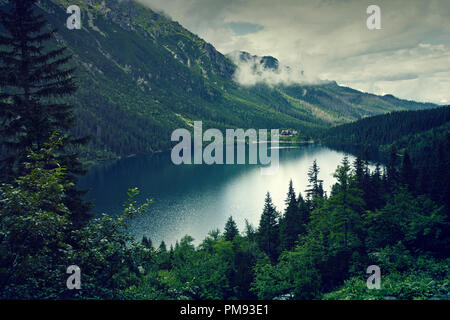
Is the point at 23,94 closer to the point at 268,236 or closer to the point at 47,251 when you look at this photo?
the point at 47,251

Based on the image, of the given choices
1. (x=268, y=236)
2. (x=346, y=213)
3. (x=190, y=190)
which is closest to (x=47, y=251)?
(x=346, y=213)

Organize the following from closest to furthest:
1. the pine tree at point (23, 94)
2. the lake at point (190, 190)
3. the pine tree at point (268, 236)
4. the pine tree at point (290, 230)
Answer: the pine tree at point (23, 94) → the pine tree at point (290, 230) → the pine tree at point (268, 236) → the lake at point (190, 190)

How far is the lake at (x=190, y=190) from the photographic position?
75.9 meters

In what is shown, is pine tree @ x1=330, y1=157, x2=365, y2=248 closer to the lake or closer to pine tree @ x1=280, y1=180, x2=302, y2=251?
pine tree @ x1=280, y1=180, x2=302, y2=251

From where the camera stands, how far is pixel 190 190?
367 ft

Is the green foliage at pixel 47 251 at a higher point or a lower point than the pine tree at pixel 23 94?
lower

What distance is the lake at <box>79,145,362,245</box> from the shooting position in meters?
75.9

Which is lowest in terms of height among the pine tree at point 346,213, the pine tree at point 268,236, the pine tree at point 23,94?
the pine tree at point 268,236

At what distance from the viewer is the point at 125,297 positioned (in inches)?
401

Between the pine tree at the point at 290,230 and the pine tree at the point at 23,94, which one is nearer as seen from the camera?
the pine tree at the point at 23,94

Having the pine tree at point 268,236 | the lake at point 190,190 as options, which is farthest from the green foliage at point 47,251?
the lake at point 190,190

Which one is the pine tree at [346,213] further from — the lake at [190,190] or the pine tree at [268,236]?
the lake at [190,190]

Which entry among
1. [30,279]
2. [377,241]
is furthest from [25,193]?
[377,241]
